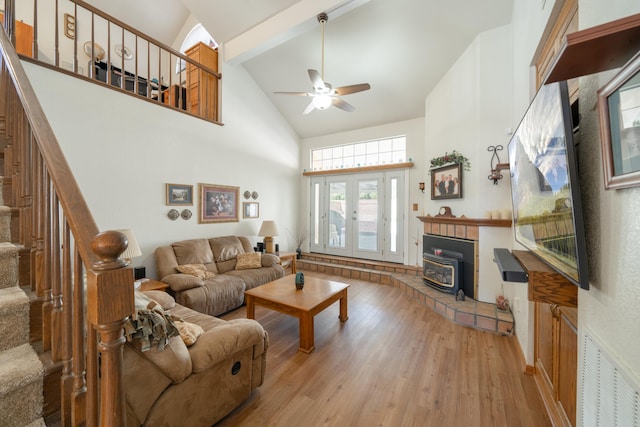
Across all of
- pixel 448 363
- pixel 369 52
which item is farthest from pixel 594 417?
pixel 369 52

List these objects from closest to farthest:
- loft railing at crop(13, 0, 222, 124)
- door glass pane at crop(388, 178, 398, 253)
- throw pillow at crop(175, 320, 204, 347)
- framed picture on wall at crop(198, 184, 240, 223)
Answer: throw pillow at crop(175, 320, 204, 347) < loft railing at crop(13, 0, 222, 124) < framed picture on wall at crop(198, 184, 240, 223) < door glass pane at crop(388, 178, 398, 253)

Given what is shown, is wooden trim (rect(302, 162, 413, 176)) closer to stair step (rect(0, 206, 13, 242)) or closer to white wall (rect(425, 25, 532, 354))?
white wall (rect(425, 25, 532, 354))

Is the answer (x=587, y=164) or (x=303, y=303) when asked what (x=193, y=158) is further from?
(x=587, y=164)

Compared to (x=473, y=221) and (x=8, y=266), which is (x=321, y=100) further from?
(x=8, y=266)

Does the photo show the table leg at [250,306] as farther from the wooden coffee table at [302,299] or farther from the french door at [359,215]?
the french door at [359,215]

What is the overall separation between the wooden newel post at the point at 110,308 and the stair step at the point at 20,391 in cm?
51

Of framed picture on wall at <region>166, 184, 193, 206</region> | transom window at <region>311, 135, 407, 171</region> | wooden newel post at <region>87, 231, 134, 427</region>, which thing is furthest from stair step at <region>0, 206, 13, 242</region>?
transom window at <region>311, 135, 407, 171</region>

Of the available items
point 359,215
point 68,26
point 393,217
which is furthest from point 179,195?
point 393,217

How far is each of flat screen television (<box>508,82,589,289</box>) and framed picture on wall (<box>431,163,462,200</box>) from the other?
2043 mm

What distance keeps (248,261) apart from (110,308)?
352cm

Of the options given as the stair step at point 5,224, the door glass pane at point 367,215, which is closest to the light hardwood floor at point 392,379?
the stair step at point 5,224

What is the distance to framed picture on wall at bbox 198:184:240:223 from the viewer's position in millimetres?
4082

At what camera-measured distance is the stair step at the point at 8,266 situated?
1195 mm

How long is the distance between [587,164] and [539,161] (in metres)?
0.19
